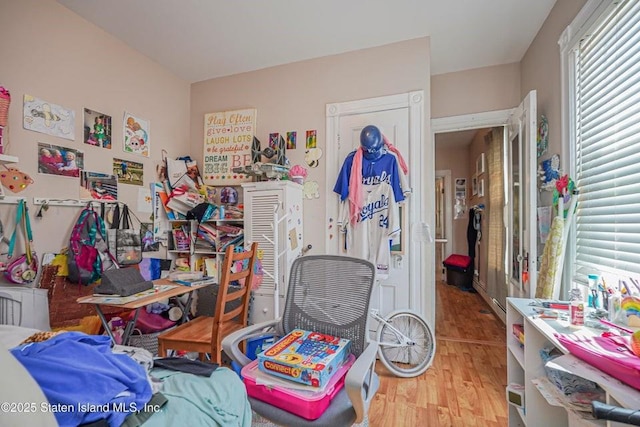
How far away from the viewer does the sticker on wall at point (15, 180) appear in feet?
6.04

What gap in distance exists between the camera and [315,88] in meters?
2.87

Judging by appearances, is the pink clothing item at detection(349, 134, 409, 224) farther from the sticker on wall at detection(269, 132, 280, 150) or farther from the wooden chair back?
the wooden chair back

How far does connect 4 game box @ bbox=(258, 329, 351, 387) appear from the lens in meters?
1.13

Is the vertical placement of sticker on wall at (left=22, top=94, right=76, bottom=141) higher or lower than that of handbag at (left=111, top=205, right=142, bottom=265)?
higher

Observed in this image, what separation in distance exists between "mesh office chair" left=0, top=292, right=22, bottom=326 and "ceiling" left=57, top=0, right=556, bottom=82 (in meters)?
2.07

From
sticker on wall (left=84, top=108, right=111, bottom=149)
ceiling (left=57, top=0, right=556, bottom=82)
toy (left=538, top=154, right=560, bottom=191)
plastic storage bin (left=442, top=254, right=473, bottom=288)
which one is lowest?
plastic storage bin (left=442, top=254, right=473, bottom=288)

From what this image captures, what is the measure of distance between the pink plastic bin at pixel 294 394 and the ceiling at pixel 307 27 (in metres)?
2.37

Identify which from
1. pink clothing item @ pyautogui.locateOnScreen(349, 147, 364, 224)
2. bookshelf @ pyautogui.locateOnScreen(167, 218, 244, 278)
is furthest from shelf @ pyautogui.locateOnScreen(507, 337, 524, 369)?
bookshelf @ pyautogui.locateOnScreen(167, 218, 244, 278)

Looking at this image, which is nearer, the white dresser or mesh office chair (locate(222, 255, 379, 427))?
mesh office chair (locate(222, 255, 379, 427))

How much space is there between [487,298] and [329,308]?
3.63 m

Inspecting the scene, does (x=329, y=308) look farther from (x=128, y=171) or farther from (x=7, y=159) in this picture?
(x=128, y=171)

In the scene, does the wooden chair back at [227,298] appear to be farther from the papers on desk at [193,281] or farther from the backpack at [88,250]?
the backpack at [88,250]

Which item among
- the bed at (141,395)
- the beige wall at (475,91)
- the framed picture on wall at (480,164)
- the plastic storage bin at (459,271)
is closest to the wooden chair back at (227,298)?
the bed at (141,395)

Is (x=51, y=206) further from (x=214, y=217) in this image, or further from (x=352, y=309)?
(x=352, y=309)
